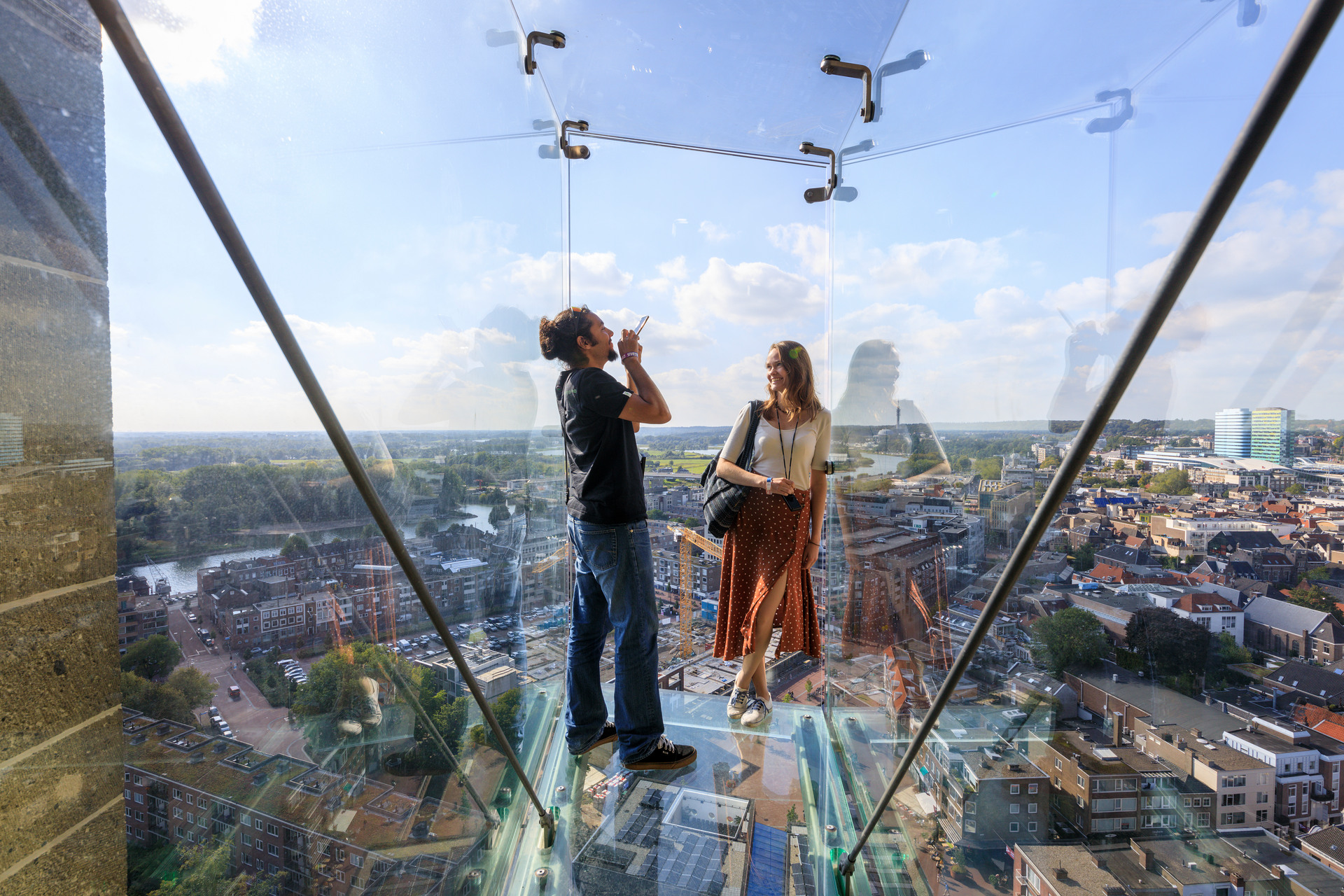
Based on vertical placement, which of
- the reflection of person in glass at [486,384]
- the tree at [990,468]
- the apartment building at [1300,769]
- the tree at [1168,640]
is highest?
the reflection of person in glass at [486,384]

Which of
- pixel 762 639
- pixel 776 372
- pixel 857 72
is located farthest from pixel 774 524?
pixel 857 72

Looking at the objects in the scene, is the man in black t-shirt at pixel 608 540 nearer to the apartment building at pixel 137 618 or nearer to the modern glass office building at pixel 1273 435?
the apartment building at pixel 137 618

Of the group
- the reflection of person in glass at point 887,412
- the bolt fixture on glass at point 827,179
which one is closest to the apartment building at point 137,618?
the reflection of person in glass at point 887,412

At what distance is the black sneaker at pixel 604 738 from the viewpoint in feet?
5.76

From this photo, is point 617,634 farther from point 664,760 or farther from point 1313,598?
point 1313,598

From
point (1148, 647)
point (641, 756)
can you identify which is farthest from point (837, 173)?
point (641, 756)

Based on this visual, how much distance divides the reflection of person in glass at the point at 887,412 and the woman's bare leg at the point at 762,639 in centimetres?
64

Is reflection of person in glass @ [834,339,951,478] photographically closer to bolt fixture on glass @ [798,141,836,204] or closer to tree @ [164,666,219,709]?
bolt fixture on glass @ [798,141,836,204]

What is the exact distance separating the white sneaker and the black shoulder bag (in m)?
0.70

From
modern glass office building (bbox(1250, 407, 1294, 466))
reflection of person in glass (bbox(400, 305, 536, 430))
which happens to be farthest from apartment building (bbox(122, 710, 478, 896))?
modern glass office building (bbox(1250, 407, 1294, 466))

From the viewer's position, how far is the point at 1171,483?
758 millimetres

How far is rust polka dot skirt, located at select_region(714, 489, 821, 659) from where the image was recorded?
195 cm

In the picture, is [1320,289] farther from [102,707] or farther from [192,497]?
[102,707]

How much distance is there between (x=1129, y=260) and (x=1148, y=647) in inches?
23.4
